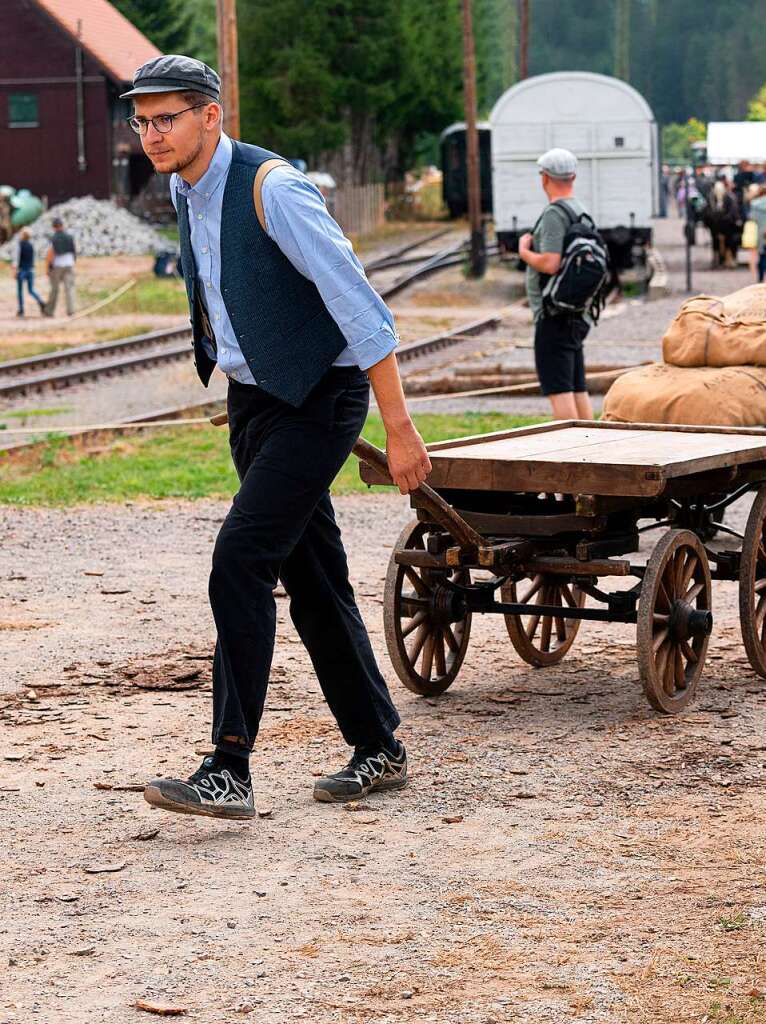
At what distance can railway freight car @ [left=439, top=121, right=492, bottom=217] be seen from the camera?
49750mm

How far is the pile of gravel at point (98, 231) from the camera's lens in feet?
164

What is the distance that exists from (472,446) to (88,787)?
2.11 meters

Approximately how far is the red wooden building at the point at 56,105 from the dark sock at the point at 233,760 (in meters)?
52.5

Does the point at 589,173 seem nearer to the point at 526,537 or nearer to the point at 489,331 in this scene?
the point at 489,331

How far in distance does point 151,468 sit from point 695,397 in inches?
217

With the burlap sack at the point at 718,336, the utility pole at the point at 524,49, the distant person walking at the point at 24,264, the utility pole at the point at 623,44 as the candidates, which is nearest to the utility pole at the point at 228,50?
the distant person walking at the point at 24,264

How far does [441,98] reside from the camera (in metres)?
A: 68.1

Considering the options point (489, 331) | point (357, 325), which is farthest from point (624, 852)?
point (489, 331)

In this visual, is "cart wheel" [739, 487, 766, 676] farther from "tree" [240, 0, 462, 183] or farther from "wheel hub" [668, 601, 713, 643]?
"tree" [240, 0, 462, 183]

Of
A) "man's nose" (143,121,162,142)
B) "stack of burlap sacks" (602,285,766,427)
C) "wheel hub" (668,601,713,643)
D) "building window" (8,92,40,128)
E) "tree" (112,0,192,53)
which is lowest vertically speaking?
"wheel hub" (668,601,713,643)

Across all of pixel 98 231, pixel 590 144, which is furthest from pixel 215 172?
pixel 98 231

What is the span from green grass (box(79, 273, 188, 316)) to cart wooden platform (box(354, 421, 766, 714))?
26.0m

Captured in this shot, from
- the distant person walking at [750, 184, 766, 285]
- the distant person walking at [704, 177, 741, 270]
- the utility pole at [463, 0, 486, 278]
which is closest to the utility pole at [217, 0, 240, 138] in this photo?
the distant person walking at [750, 184, 766, 285]

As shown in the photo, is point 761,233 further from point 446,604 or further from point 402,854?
point 402,854
